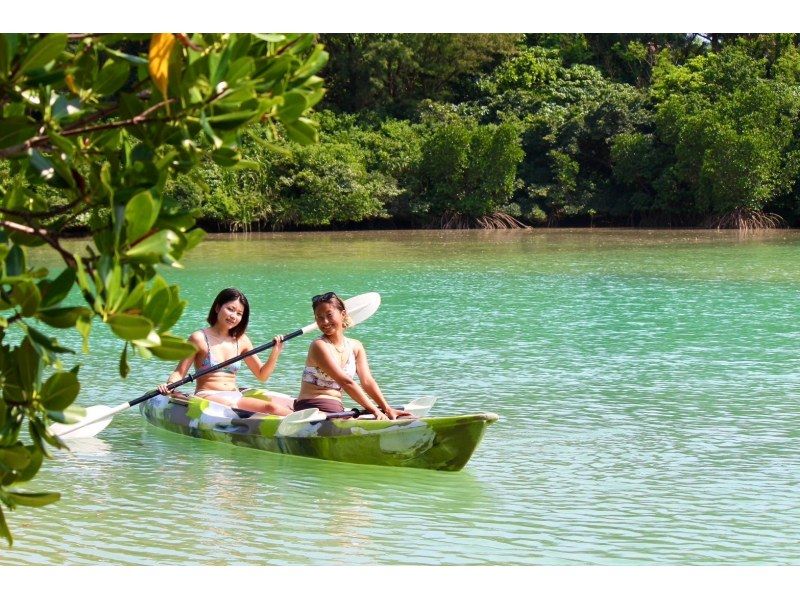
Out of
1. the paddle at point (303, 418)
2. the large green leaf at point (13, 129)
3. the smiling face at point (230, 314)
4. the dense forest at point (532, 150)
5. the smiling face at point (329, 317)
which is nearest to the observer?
the large green leaf at point (13, 129)

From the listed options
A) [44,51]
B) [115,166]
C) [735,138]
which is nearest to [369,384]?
[115,166]

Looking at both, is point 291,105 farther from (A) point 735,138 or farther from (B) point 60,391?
(A) point 735,138

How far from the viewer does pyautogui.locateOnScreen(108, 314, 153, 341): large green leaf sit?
231cm

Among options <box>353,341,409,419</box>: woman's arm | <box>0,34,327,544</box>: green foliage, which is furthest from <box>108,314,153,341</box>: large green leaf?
<box>353,341,409,419</box>: woman's arm

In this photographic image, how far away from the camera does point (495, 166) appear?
32656 mm

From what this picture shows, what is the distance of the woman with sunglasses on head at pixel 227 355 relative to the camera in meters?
6.73

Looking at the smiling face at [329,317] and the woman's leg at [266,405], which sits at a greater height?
the smiling face at [329,317]

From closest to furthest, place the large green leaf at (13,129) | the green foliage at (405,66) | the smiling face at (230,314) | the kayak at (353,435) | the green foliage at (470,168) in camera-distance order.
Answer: the large green leaf at (13,129) < the kayak at (353,435) < the smiling face at (230,314) < the green foliage at (470,168) < the green foliage at (405,66)

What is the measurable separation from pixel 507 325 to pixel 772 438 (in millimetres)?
5698

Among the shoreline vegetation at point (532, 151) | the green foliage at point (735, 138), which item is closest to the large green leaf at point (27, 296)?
the shoreline vegetation at point (532, 151)

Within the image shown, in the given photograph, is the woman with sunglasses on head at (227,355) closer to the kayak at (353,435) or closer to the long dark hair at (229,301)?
the long dark hair at (229,301)

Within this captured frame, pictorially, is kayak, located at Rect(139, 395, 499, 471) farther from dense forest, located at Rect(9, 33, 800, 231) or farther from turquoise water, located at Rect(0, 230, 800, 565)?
dense forest, located at Rect(9, 33, 800, 231)

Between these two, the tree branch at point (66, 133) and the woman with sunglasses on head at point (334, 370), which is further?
the woman with sunglasses on head at point (334, 370)

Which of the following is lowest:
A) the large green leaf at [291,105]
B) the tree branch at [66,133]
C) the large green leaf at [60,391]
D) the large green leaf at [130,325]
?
the large green leaf at [60,391]
